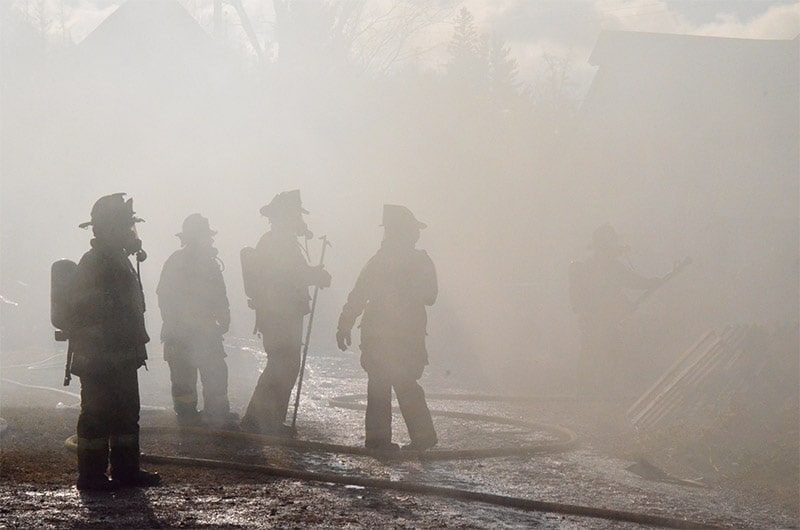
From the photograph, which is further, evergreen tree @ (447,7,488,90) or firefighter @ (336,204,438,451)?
evergreen tree @ (447,7,488,90)

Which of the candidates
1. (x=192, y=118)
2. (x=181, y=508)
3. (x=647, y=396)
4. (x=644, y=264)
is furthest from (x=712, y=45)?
(x=181, y=508)

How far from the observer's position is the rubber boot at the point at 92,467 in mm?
6895

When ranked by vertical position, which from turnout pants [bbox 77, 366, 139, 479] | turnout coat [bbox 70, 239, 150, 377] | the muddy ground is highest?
turnout coat [bbox 70, 239, 150, 377]

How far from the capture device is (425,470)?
27.1 feet

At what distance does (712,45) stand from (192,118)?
64.7ft

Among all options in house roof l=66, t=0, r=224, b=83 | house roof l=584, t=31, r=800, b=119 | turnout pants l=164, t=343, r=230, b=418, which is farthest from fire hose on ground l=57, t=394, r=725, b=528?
house roof l=66, t=0, r=224, b=83

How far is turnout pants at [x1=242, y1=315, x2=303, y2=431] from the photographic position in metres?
9.86

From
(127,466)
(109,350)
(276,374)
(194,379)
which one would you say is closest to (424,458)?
(276,374)

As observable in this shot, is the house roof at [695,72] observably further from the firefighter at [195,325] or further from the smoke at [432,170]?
the firefighter at [195,325]

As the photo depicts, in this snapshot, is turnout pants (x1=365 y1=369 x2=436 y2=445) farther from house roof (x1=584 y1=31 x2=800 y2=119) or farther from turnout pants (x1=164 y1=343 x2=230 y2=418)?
house roof (x1=584 y1=31 x2=800 y2=119)

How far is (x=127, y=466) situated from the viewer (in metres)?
7.05

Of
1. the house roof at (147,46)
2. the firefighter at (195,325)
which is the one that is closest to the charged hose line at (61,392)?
the firefighter at (195,325)

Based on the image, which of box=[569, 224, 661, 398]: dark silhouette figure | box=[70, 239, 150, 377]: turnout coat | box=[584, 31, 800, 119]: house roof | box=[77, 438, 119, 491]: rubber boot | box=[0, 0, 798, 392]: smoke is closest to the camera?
box=[77, 438, 119, 491]: rubber boot

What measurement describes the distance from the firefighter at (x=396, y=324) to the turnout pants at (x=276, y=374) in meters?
0.62
